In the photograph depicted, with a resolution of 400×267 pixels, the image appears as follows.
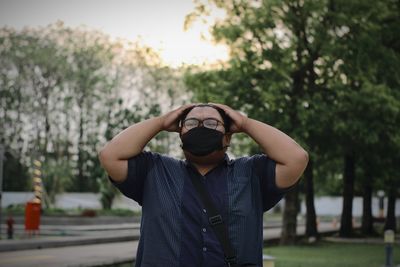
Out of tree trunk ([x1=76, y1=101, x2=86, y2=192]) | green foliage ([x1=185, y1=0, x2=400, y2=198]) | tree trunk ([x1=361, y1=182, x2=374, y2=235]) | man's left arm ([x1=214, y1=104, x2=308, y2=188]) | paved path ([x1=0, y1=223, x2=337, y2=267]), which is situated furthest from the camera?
tree trunk ([x1=76, y1=101, x2=86, y2=192])

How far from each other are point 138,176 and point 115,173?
0.11 metres

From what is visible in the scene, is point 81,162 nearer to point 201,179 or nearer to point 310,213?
point 310,213

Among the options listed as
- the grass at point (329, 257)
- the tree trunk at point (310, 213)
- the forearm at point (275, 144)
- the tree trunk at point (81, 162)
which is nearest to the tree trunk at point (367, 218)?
the tree trunk at point (310, 213)

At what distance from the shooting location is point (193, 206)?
323cm

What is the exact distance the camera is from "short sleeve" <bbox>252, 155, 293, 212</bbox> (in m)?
3.37

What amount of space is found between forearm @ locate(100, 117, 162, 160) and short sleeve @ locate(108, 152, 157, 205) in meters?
0.04

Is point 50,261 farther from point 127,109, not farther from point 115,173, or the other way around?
point 127,109

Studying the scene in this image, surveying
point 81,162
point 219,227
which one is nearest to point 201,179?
point 219,227

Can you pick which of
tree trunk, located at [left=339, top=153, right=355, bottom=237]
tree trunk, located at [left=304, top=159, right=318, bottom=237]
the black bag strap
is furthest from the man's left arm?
tree trunk, located at [left=339, top=153, right=355, bottom=237]

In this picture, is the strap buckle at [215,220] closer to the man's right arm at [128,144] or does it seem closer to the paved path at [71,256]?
the man's right arm at [128,144]

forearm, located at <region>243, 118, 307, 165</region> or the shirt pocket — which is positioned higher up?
forearm, located at <region>243, 118, 307, 165</region>

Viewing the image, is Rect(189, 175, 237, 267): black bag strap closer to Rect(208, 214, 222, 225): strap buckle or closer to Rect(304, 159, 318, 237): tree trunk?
Rect(208, 214, 222, 225): strap buckle

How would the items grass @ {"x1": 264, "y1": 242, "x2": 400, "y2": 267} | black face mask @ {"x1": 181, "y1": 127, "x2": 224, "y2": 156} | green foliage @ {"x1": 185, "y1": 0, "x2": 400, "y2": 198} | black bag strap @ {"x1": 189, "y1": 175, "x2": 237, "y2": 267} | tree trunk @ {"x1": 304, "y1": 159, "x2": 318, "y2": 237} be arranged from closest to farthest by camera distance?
black bag strap @ {"x1": 189, "y1": 175, "x2": 237, "y2": 267} → black face mask @ {"x1": 181, "y1": 127, "x2": 224, "y2": 156} → grass @ {"x1": 264, "y1": 242, "x2": 400, "y2": 267} → green foliage @ {"x1": 185, "y1": 0, "x2": 400, "y2": 198} → tree trunk @ {"x1": 304, "y1": 159, "x2": 318, "y2": 237}

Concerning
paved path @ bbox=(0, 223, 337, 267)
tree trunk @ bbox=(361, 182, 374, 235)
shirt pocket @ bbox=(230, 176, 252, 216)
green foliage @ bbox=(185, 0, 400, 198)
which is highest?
green foliage @ bbox=(185, 0, 400, 198)
